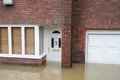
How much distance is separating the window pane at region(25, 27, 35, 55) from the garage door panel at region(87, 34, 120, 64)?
3142 mm

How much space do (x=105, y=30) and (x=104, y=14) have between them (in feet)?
2.97

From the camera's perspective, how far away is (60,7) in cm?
933

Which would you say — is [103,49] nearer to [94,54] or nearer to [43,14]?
[94,54]

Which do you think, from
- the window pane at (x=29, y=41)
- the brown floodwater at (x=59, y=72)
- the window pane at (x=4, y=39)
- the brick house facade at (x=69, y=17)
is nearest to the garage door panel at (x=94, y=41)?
the brick house facade at (x=69, y=17)

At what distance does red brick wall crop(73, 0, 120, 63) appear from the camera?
9.68 meters

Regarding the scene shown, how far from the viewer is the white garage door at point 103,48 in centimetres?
1016

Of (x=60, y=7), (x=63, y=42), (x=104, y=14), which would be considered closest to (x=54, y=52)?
(x=63, y=42)

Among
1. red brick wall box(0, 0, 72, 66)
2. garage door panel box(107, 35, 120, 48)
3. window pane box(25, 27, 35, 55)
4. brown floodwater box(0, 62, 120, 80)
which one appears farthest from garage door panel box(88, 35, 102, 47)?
window pane box(25, 27, 35, 55)

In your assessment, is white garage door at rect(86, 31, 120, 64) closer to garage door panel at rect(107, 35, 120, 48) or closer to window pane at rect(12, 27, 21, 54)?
garage door panel at rect(107, 35, 120, 48)

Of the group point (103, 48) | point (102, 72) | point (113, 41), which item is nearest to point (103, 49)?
point (103, 48)

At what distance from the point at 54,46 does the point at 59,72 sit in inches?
108

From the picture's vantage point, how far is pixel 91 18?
32.8ft

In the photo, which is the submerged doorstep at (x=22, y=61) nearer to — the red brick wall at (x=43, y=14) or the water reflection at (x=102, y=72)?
the red brick wall at (x=43, y=14)

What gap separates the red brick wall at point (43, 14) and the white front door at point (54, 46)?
1.38 metres
